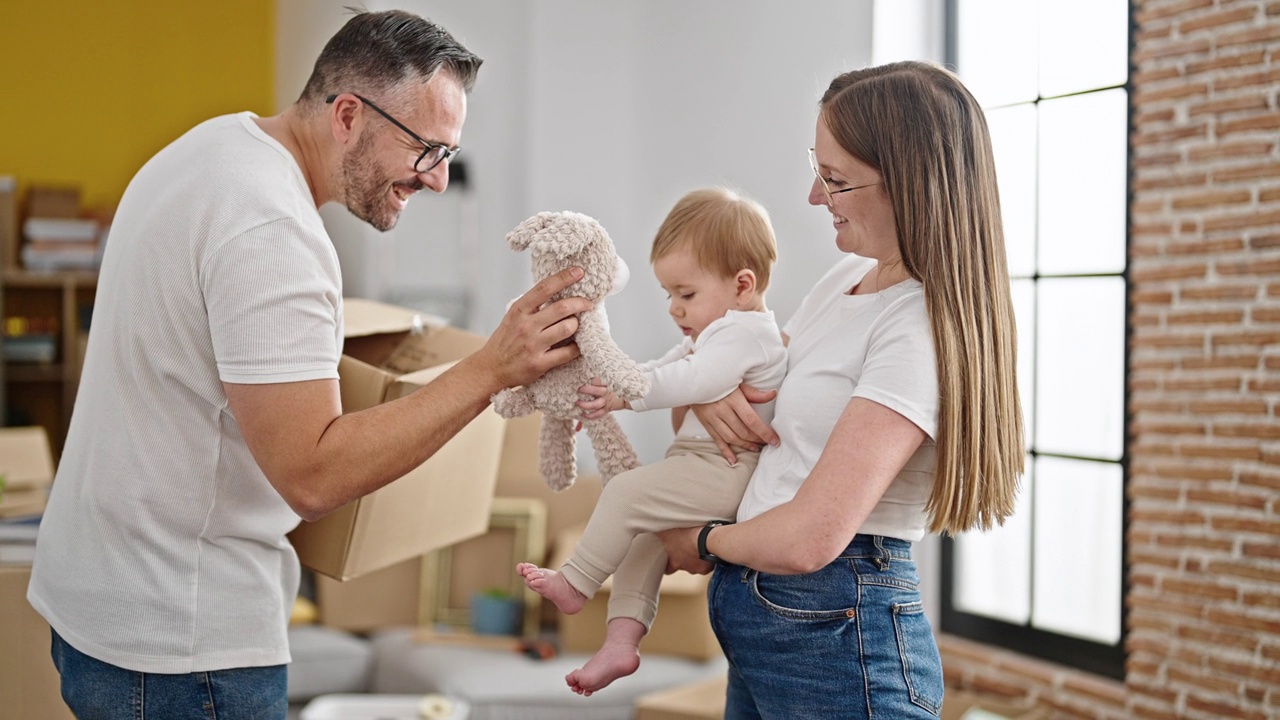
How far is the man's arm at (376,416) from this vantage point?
128 centimetres

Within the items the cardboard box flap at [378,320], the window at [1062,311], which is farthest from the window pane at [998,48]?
the cardboard box flap at [378,320]

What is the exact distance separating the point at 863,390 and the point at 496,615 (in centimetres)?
279

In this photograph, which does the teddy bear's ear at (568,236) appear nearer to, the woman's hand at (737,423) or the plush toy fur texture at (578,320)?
the plush toy fur texture at (578,320)

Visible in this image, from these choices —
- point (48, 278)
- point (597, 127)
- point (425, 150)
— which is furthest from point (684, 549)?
point (48, 278)

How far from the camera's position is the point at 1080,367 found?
10.9 ft

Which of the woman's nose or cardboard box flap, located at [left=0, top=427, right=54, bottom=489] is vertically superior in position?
the woman's nose

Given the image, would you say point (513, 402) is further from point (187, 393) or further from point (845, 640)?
point (845, 640)

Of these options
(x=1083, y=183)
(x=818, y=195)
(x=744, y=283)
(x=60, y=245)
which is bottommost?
(x=744, y=283)

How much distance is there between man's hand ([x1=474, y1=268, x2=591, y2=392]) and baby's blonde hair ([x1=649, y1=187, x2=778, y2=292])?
8.3 inches

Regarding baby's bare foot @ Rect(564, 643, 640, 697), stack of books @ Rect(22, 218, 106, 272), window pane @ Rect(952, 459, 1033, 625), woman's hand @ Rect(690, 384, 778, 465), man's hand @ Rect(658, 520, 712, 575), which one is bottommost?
window pane @ Rect(952, 459, 1033, 625)

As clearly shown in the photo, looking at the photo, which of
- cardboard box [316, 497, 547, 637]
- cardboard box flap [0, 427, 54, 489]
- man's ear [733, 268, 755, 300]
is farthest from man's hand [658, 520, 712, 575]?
cardboard box flap [0, 427, 54, 489]

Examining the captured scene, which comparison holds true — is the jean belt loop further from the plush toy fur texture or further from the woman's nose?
the woman's nose

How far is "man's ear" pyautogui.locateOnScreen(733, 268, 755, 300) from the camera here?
1589 millimetres

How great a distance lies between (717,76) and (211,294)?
3.13m
